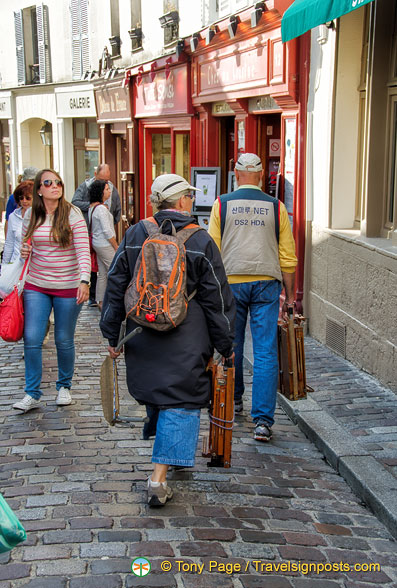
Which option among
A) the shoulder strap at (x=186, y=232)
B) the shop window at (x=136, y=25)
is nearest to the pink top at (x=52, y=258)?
the shoulder strap at (x=186, y=232)

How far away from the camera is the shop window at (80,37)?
18.3 m

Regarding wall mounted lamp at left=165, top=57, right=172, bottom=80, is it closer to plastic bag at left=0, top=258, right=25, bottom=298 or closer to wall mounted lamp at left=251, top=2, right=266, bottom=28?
wall mounted lamp at left=251, top=2, right=266, bottom=28

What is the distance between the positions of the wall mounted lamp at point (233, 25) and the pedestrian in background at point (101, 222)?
243 centimetres

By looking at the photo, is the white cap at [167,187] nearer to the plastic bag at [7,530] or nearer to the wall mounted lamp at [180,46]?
the plastic bag at [7,530]

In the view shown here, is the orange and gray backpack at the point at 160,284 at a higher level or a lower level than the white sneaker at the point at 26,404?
higher

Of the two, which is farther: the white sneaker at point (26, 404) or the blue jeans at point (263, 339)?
the white sneaker at point (26, 404)

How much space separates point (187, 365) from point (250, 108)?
22.7 ft

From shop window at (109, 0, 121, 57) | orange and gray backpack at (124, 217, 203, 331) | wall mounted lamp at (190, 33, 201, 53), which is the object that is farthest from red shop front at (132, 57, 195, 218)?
orange and gray backpack at (124, 217, 203, 331)

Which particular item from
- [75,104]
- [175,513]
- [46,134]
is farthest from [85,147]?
[175,513]

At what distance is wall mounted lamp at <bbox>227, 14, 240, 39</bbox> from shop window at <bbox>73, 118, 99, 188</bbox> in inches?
389

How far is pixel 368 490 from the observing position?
4562 mm

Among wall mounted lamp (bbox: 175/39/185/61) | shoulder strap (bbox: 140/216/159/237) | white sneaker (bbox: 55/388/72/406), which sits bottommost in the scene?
white sneaker (bbox: 55/388/72/406)

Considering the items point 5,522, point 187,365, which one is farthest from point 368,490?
point 5,522

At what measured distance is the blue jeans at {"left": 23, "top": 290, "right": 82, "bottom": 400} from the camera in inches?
239
